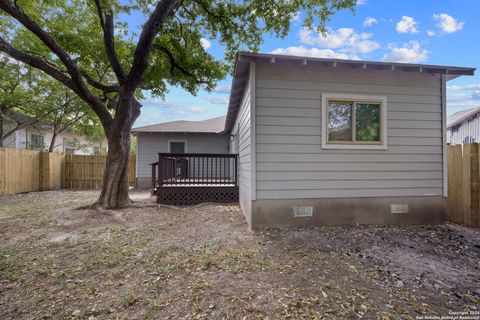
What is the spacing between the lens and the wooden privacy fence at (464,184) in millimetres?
4816

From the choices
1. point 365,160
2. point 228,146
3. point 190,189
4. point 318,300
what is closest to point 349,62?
point 365,160

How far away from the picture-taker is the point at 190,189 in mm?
7543

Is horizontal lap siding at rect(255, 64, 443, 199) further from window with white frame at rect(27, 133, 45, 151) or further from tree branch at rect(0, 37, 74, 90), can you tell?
window with white frame at rect(27, 133, 45, 151)

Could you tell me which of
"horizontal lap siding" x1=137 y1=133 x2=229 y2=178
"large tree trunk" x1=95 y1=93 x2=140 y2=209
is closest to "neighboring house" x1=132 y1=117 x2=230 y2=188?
"horizontal lap siding" x1=137 y1=133 x2=229 y2=178

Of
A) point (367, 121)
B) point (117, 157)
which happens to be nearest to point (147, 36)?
point (117, 157)

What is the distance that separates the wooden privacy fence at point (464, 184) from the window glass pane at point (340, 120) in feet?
7.98

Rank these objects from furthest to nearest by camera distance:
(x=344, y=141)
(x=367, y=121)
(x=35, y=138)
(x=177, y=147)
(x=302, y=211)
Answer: (x=35, y=138), (x=177, y=147), (x=367, y=121), (x=344, y=141), (x=302, y=211)

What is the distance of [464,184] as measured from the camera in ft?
16.4

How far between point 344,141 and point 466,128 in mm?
15294

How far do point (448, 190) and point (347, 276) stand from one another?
168 inches

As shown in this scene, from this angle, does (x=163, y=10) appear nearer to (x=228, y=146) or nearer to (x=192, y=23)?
(x=192, y=23)

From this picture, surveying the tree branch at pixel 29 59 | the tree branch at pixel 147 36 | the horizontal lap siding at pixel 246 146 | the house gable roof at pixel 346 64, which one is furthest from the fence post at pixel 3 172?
the house gable roof at pixel 346 64

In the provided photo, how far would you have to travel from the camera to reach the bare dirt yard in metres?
2.22

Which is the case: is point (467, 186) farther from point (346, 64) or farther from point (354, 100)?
point (346, 64)
